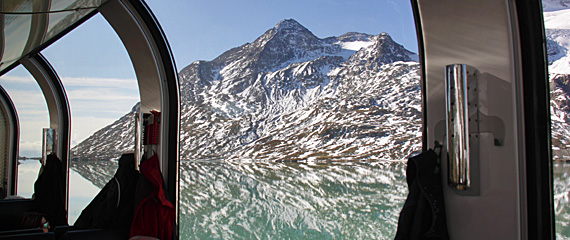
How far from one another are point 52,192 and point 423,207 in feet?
11.3

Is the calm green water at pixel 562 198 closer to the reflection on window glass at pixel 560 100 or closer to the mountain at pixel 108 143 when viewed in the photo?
the reflection on window glass at pixel 560 100

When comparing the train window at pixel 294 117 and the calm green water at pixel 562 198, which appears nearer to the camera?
A: the calm green water at pixel 562 198

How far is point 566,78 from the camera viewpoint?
1.16 m

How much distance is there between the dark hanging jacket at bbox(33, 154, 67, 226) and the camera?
12.0ft

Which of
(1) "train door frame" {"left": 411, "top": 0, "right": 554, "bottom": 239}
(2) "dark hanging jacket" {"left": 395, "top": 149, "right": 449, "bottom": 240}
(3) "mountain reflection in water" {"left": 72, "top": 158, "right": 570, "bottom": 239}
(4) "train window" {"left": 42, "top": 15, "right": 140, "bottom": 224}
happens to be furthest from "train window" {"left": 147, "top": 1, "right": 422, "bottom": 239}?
(1) "train door frame" {"left": 411, "top": 0, "right": 554, "bottom": 239}

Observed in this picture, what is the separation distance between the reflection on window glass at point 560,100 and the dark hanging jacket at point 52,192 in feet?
11.6

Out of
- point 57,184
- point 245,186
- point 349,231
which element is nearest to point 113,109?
point 245,186

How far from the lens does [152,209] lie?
101 inches

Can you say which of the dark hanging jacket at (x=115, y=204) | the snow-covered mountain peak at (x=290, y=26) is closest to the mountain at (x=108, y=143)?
the snow-covered mountain peak at (x=290, y=26)

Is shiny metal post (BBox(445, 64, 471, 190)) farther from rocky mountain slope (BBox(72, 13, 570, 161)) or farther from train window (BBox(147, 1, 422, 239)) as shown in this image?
rocky mountain slope (BBox(72, 13, 570, 161))

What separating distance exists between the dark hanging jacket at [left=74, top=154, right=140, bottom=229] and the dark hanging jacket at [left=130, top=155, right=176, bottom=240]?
0.10 m

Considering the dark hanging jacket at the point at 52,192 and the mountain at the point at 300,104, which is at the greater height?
the mountain at the point at 300,104

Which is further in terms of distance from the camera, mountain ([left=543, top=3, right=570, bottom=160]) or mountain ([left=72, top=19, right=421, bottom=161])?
mountain ([left=72, top=19, right=421, bottom=161])

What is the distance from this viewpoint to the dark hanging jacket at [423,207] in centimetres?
133
